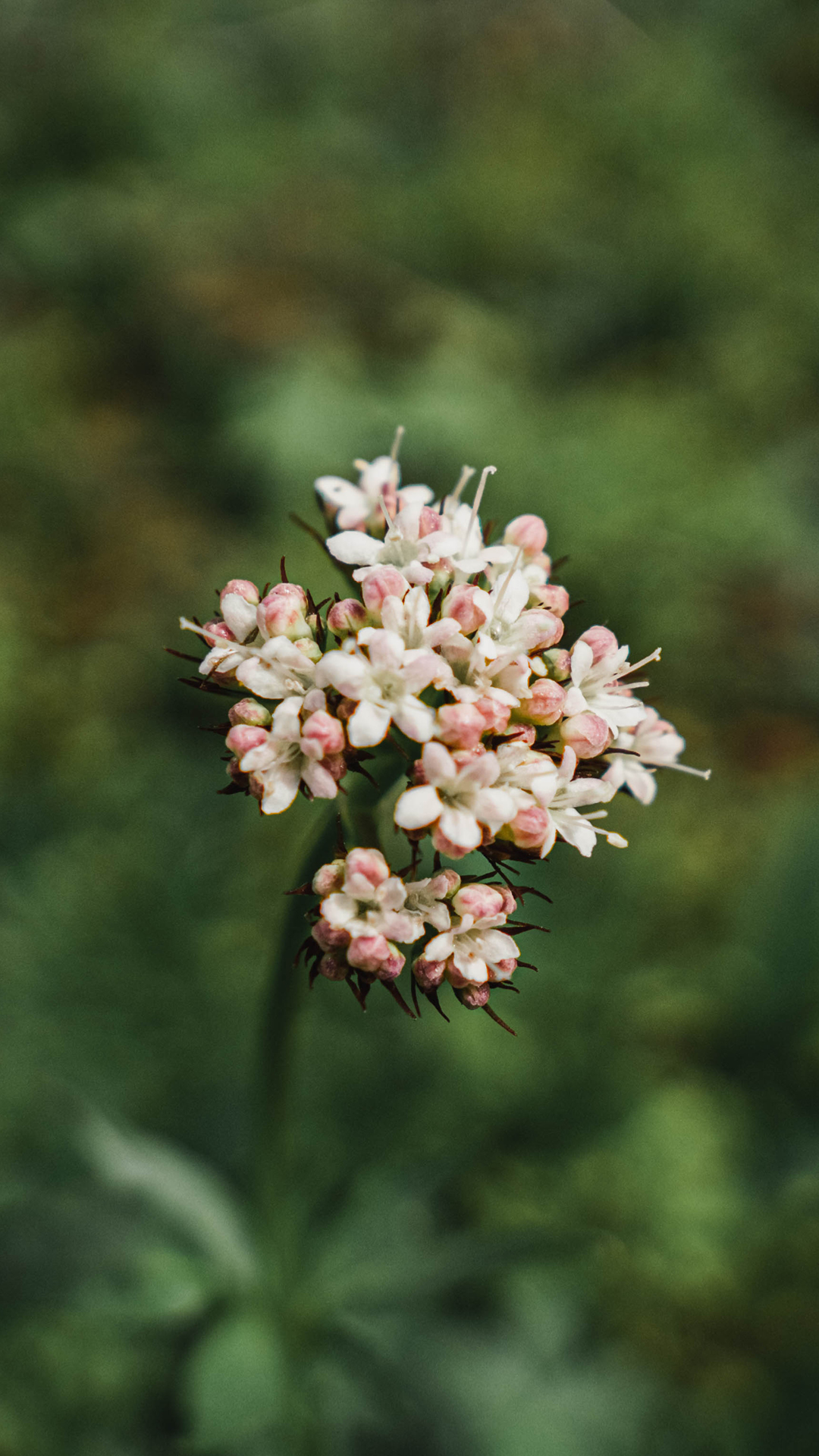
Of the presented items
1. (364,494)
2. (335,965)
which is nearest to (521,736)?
(335,965)

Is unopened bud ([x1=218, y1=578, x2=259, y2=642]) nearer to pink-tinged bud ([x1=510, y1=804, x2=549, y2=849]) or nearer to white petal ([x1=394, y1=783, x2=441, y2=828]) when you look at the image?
white petal ([x1=394, y1=783, x2=441, y2=828])

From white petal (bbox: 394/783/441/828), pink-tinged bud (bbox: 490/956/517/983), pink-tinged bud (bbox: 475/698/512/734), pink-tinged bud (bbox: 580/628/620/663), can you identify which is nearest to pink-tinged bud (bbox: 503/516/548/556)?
pink-tinged bud (bbox: 580/628/620/663)

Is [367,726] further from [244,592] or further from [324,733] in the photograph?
[244,592]

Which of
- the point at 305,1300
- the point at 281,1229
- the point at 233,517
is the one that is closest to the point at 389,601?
the point at 281,1229

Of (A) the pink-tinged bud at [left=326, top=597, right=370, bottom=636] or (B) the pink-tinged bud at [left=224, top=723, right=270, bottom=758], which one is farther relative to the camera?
(A) the pink-tinged bud at [left=326, top=597, right=370, bottom=636]

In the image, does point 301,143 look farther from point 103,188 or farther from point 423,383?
point 423,383

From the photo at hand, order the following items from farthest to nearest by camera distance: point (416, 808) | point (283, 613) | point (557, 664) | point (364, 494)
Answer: point (364, 494) < point (557, 664) < point (283, 613) < point (416, 808)
